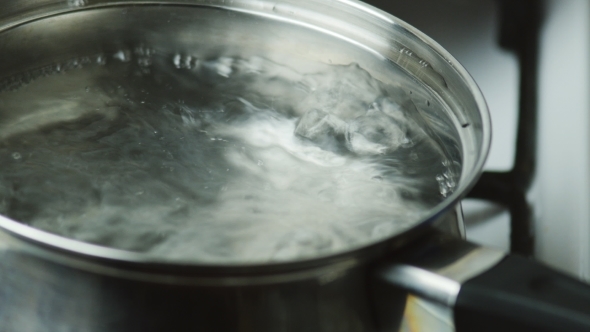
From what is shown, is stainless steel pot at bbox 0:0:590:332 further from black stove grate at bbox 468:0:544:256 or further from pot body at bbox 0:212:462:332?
black stove grate at bbox 468:0:544:256

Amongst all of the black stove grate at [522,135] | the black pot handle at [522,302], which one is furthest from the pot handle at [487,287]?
the black stove grate at [522,135]

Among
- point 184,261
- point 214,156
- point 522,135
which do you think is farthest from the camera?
point 522,135

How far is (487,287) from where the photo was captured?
0.98 ft

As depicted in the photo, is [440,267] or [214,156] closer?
[440,267]

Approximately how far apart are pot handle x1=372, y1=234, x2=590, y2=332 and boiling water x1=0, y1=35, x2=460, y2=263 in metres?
0.06

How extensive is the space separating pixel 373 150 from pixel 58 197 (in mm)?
227

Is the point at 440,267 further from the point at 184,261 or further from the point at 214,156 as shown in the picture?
the point at 214,156

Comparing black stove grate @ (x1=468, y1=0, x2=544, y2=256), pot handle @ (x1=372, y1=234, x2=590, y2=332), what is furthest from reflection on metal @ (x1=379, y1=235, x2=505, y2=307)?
black stove grate @ (x1=468, y1=0, x2=544, y2=256)

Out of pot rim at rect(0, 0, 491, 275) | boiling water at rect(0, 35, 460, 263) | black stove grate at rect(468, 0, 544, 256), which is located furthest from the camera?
black stove grate at rect(468, 0, 544, 256)

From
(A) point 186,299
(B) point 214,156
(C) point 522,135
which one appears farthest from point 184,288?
(C) point 522,135

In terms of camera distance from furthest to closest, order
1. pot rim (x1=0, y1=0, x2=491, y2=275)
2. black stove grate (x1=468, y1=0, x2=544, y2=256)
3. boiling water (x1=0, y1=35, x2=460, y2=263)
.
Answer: black stove grate (x1=468, y1=0, x2=544, y2=256) < boiling water (x1=0, y1=35, x2=460, y2=263) < pot rim (x1=0, y1=0, x2=491, y2=275)

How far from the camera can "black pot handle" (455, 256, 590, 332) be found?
287mm

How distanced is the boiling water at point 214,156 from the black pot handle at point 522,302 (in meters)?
0.09

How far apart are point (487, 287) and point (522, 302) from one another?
0.02m
